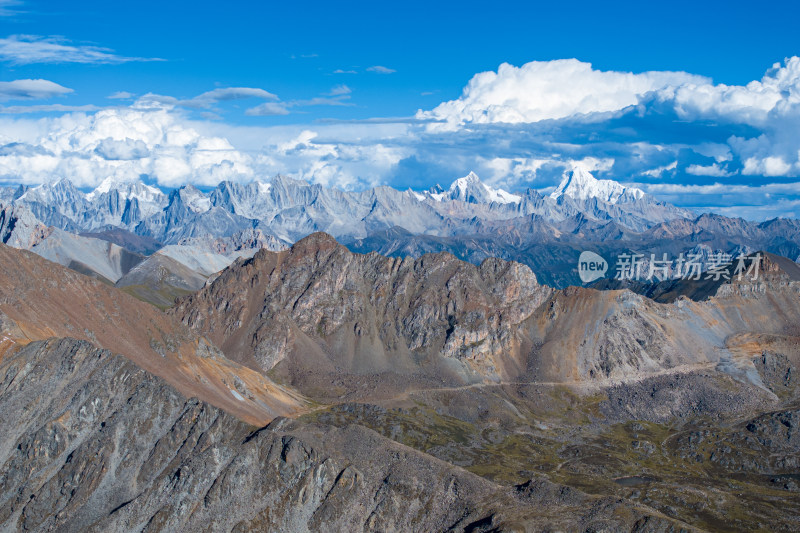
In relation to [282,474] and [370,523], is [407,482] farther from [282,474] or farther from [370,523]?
[282,474]

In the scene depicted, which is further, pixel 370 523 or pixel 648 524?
pixel 370 523

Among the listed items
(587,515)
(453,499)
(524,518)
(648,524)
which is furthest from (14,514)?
(648,524)

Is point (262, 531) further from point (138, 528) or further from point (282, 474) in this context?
point (138, 528)

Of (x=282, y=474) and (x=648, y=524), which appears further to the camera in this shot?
(x=282, y=474)

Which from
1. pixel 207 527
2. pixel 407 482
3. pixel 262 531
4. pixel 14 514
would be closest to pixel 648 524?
pixel 407 482

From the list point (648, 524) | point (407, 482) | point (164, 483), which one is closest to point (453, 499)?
point (407, 482)

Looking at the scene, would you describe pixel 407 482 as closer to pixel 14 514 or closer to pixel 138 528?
pixel 138 528

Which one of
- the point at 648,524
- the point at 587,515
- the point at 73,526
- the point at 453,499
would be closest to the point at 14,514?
the point at 73,526
